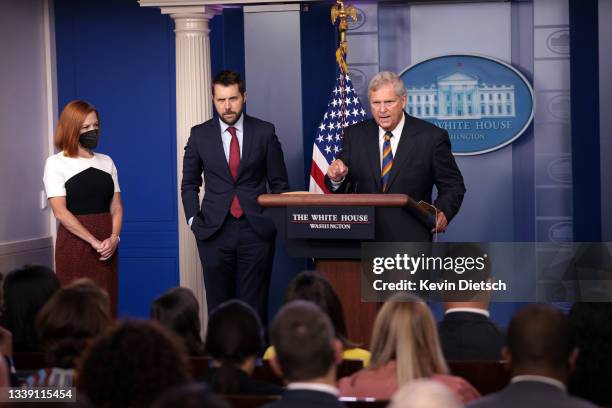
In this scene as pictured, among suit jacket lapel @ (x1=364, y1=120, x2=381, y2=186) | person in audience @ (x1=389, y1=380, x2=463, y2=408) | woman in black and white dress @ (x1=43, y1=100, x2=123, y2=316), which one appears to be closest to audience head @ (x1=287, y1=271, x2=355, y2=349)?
suit jacket lapel @ (x1=364, y1=120, x2=381, y2=186)

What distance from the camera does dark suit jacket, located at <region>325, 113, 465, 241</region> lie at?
5.52 meters

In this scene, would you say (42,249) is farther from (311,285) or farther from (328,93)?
(311,285)

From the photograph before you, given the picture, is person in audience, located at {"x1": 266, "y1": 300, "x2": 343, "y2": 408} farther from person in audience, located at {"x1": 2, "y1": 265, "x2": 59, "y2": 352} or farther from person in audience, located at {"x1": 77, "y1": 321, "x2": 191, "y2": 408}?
person in audience, located at {"x1": 2, "y1": 265, "x2": 59, "y2": 352}

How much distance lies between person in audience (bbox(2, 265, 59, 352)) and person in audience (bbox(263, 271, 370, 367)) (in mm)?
1003

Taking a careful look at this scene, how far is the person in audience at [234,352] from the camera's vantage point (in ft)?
10.5

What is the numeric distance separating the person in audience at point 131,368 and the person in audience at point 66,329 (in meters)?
0.82

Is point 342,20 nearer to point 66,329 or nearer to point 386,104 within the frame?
point 386,104

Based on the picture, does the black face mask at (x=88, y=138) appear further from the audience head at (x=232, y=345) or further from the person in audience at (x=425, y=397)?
the person in audience at (x=425, y=397)

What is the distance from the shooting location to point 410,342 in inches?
128

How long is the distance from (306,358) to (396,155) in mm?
3012

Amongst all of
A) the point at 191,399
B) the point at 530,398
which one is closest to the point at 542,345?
the point at 530,398

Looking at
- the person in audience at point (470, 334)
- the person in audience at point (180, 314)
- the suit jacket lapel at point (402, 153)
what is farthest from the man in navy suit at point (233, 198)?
the person in audience at point (470, 334)

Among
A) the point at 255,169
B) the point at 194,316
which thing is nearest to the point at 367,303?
the point at 194,316

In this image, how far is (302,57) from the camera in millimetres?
7477
